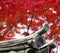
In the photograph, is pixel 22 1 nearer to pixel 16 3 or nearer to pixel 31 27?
pixel 16 3

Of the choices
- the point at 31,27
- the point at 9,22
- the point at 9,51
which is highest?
the point at 9,51

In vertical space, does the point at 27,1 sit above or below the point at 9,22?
above

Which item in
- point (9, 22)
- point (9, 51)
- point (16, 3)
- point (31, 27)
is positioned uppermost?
point (9, 51)

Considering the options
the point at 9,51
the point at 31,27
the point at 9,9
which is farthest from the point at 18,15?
the point at 9,51

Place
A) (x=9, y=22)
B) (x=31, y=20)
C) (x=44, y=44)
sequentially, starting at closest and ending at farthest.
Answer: (x=44, y=44)
(x=9, y=22)
(x=31, y=20)

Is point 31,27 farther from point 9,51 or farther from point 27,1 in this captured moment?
point 9,51

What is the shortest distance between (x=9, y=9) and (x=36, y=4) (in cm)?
147

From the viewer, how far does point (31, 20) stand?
12414mm

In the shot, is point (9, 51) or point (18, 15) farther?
point (18, 15)

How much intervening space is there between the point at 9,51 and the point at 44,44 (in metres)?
1.06

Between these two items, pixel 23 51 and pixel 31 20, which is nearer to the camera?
pixel 23 51

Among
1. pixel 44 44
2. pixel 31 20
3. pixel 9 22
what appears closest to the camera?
pixel 44 44

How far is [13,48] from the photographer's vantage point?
20.9 ft

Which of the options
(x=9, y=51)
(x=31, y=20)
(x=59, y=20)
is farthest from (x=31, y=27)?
(x=9, y=51)
